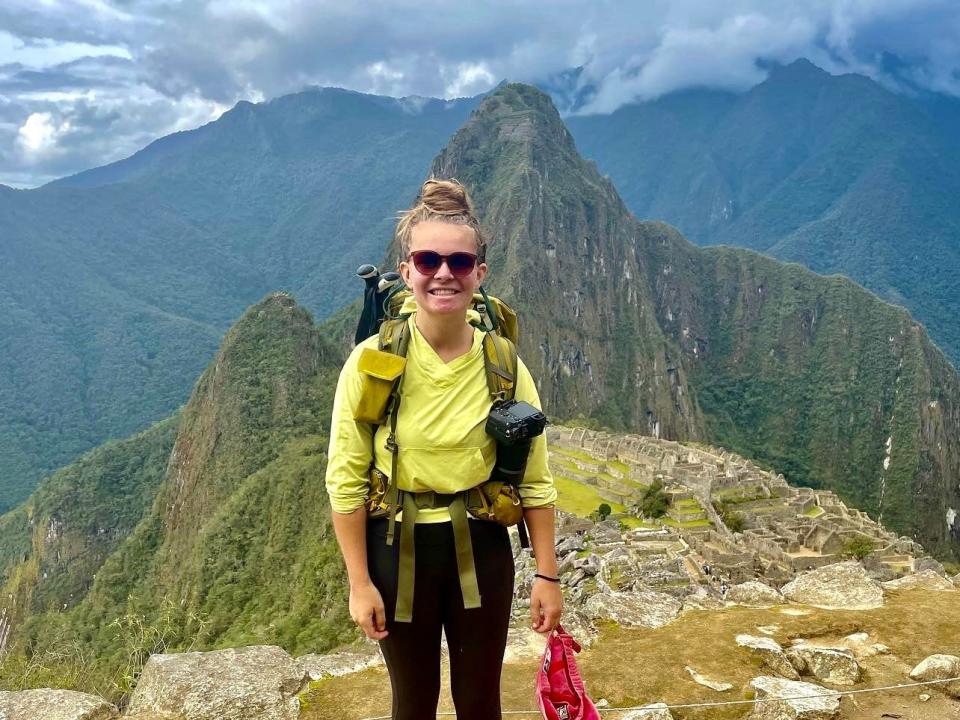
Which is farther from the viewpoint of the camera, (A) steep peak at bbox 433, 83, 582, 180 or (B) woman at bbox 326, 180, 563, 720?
(A) steep peak at bbox 433, 83, 582, 180

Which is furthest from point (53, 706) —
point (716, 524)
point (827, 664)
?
point (716, 524)

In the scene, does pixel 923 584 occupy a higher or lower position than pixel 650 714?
lower

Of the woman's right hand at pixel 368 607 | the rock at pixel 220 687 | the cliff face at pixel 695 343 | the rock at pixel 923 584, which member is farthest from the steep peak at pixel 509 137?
the woman's right hand at pixel 368 607

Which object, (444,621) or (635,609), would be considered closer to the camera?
(444,621)

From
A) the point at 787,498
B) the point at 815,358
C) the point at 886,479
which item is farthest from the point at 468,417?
the point at 815,358

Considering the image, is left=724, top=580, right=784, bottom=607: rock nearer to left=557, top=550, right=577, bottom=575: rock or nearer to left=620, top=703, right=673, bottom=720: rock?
left=620, top=703, right=673, bottom=720: rock

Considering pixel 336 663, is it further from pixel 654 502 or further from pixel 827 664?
pixel 654 502

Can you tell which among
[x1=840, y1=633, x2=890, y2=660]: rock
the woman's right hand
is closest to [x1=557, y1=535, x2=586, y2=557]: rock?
[x1=840, y1=633, x2=890, y2=660]: rock
